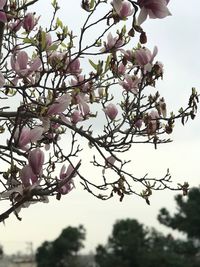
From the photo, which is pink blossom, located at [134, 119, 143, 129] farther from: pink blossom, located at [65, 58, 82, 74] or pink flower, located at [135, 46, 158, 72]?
pink blossom, located at [65, 58, 82, 74]

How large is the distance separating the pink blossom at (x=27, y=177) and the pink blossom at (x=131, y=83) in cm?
153

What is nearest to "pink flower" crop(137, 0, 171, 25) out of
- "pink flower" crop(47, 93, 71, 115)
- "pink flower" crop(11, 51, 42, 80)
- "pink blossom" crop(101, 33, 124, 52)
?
"pink flower" crop(47, 93, 71, 115)

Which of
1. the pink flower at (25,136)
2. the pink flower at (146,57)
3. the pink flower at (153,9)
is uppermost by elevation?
the pink flower at (146,57)

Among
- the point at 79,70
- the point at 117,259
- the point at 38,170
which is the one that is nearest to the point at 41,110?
the point at 38,170

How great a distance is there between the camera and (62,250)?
148ft

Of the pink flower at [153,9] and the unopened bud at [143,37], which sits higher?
the pink flower at [153,9]

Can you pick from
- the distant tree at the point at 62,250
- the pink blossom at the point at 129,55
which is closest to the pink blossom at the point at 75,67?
the pink blossom at the point at 129,55

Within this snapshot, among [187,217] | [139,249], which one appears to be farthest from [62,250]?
[187,217]

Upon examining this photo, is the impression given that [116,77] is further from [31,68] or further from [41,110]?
[41,110]

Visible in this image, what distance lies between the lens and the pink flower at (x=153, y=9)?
2297mm

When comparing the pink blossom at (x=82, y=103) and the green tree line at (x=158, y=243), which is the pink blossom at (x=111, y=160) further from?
the green tree line at (x=158, y=243)

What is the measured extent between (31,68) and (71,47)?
30 cm

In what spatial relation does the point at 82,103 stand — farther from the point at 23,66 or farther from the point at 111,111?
the point at 111,111

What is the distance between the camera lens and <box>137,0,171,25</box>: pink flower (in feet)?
7.54
